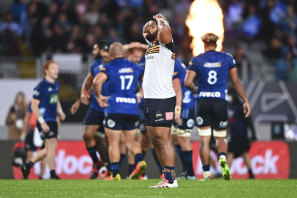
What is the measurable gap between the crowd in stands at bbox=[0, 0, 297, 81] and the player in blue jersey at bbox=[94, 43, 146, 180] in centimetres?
906

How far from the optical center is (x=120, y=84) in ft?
45.8

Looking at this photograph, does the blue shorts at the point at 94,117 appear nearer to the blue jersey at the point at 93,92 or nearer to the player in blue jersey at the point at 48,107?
the blue jersey at the point at 93,92

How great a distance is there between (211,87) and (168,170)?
3.14m

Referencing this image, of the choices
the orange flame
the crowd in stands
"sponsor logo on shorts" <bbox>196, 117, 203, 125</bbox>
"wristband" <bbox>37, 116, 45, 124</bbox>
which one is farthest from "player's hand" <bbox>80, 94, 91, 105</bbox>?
the orange flame

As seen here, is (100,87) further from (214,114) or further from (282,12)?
(282,12)

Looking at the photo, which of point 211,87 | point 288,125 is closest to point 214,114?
point 211,87

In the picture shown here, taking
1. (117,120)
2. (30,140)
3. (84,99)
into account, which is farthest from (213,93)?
(30,140)

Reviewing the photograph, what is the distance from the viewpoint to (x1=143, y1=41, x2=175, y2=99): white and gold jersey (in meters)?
10.8

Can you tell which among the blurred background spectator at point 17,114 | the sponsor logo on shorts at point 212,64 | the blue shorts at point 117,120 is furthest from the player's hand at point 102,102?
the blurred background spectator at point 17,114

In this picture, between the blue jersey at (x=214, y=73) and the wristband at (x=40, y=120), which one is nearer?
the blue jersey at (x=214, y=73)

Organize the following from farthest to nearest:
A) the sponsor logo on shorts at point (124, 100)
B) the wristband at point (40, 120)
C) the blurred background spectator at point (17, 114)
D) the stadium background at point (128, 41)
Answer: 1. the stadium background at point (128, 41)
2. the blurred background spectator at point (17, 114)
3. the wristband at point (40, 120)
4. the sponsor logo on shorts at point (124, 100)

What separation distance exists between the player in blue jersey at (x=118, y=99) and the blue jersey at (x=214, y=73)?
1.34m

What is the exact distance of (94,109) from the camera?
602 inches

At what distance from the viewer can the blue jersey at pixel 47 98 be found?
15250mm
